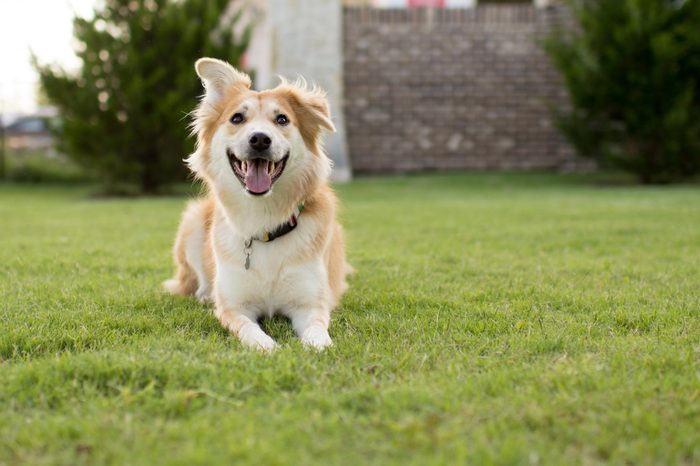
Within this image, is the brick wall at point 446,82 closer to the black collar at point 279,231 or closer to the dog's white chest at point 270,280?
the black collar at point 279,231

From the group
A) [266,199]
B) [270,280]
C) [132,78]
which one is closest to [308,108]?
[266,199]

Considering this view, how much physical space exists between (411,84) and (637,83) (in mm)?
5776

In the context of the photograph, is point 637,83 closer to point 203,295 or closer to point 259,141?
point 203,295

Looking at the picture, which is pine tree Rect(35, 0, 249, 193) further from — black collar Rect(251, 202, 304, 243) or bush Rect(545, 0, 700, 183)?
black collar Rect(251, 202, 304, 243)

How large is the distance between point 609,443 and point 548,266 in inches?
139

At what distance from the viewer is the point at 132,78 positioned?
14266 millimetres

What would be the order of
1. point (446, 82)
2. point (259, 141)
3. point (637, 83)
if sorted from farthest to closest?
point (446, 82)
point (637, 83)
point (259, 141)

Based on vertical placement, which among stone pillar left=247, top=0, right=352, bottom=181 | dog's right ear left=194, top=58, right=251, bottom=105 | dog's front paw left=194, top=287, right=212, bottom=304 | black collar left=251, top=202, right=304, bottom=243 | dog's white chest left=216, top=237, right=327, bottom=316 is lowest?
dog's front paw left=194, top=287, right=212, bottom=304

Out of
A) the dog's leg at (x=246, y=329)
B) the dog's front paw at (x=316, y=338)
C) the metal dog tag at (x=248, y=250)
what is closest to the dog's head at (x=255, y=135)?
the metal dog tag at (x=248, y=250)

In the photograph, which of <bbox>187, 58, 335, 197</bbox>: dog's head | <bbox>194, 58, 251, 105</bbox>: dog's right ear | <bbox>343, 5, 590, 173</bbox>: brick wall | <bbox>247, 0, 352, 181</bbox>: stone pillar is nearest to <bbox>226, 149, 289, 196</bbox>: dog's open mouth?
<bbox>187, 58, 335, 197</bbox>: dog's head

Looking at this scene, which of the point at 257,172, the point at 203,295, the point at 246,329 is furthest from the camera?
the point at 203,295

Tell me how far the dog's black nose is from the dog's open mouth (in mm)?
110

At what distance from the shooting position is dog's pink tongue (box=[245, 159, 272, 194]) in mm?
3768

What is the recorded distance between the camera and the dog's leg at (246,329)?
3275mm
